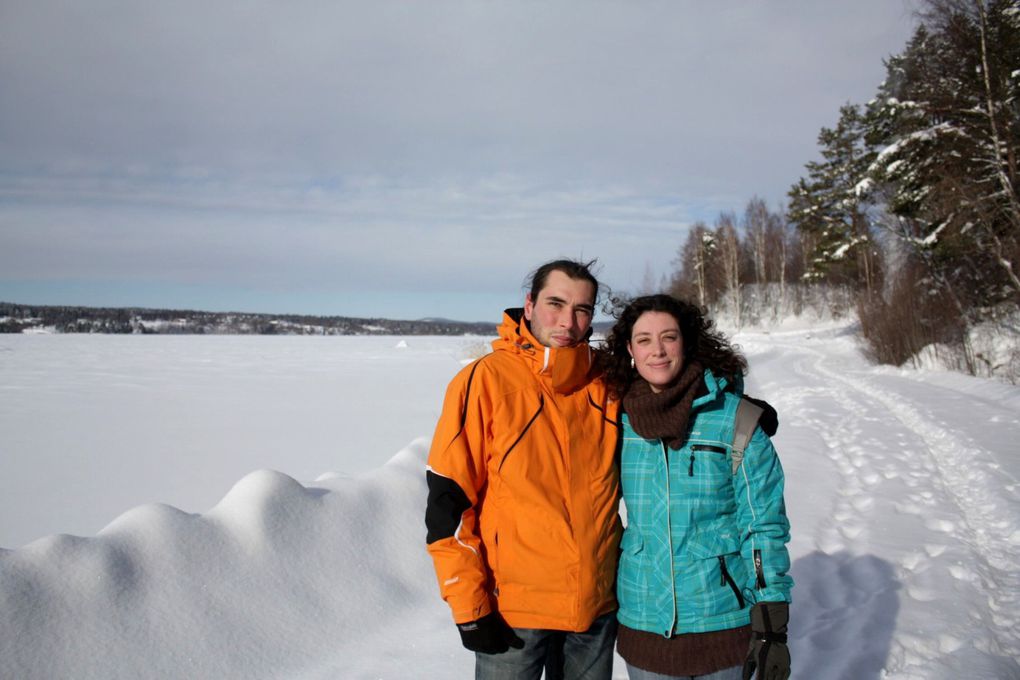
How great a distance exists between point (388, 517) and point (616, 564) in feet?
7.30

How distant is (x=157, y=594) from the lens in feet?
8.80

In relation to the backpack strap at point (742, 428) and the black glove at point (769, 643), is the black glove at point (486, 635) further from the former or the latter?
the backpack strap at point (742, 428)

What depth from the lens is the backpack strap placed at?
5.59 ft

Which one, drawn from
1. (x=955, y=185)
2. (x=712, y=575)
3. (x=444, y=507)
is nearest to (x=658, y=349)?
(x=712, y=575)

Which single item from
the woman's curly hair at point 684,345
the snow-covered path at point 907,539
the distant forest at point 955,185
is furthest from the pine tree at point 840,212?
the woman's curly hair at point 684,345

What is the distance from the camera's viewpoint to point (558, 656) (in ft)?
5.87

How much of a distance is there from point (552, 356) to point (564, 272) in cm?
27

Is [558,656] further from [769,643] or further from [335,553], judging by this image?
[335,553]

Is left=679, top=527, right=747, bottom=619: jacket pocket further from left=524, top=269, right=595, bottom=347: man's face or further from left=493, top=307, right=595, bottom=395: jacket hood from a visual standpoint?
left=524, top=269, right=595, bottom=347: man's face

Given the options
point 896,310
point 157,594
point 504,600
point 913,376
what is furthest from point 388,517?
point 896,310

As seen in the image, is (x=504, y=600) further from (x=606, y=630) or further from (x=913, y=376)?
(x=913, y=376)

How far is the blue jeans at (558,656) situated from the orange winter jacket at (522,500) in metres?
0.05

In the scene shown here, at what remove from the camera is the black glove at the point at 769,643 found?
1610mm

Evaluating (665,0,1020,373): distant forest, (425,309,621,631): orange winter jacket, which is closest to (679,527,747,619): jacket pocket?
→ (425,309,621,631): orange winter jacket
